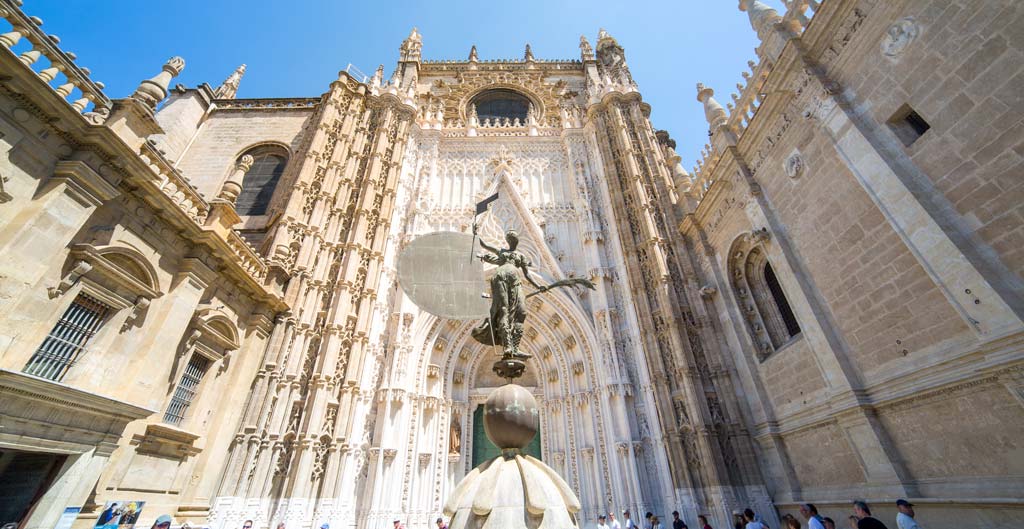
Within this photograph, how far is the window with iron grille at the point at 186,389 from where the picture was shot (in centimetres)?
893

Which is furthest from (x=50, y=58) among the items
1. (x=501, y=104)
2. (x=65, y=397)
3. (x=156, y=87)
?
(x=501, y=104)

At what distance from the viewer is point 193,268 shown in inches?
354

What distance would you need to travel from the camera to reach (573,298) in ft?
47.6

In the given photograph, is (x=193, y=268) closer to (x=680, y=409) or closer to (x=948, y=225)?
(x=680, y=409)

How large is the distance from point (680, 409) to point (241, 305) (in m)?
12.3

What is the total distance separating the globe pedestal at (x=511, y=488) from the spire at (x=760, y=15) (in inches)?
450

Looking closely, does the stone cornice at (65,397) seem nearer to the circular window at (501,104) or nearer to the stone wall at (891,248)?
the stone wall at (891,248)

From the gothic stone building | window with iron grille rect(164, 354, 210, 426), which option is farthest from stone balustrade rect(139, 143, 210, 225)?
window with iron grille rect(164, 354, 210, 426)

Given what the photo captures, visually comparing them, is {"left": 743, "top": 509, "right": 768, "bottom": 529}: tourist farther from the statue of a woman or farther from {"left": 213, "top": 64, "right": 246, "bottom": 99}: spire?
{"left": 213, "top": 64, "right": 246, "bottom": 99}: spire

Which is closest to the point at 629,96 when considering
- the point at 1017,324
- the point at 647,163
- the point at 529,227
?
the point at 647,163

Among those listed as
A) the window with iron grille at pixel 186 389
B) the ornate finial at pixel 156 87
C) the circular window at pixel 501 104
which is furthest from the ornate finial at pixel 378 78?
the window with iron grille at pixel 186 389

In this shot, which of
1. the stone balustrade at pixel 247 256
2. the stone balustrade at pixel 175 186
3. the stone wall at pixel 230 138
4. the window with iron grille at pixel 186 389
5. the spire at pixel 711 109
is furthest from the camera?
the stone wall at pixel 230 138

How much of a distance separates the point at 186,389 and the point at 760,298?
1471 cm

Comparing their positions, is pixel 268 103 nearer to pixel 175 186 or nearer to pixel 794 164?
pixel 175 186
